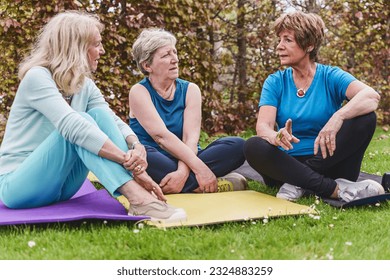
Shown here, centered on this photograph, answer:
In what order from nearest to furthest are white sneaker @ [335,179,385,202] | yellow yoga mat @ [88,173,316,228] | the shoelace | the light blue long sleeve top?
the light blue long sleeve top → yellow yoga mat @ [88,173,316,228] → white sneaker @ [335,179,385,202] → the shoelace

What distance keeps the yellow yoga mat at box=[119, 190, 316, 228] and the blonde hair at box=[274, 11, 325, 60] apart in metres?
1.02

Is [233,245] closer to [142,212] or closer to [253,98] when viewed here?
[142,212]

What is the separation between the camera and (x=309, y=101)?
12.8 ft

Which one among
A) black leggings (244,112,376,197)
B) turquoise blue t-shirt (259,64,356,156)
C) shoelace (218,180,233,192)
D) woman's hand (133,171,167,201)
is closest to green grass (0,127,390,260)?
woman's hand (133,171,167,201)

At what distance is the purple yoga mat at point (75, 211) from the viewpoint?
3.04m

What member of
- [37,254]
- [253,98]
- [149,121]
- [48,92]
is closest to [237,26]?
[253,98]

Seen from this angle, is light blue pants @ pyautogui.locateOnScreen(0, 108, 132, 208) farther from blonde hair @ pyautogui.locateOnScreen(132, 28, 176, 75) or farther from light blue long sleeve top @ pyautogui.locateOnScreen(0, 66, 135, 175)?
blonde hair @ pyautogui.locateOnScreen(132, 28, 176, 75)

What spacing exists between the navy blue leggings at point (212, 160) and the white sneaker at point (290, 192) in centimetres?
45

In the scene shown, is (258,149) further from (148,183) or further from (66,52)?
(66,52)

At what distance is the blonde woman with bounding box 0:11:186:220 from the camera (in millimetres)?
3051

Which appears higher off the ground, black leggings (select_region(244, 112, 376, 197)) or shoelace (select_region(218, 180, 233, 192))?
black leggings (select_region(244, 112, 376, 197))

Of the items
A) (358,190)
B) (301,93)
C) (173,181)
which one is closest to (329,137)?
(358,190)

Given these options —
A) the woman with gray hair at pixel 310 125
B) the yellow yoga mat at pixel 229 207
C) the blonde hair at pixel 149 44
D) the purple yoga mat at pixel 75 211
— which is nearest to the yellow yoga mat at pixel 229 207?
the yellow yoga mat at pixel 229 207

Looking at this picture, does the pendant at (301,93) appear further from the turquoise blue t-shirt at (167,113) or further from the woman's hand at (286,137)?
the turquoise blue t-shirt at (167,113)
